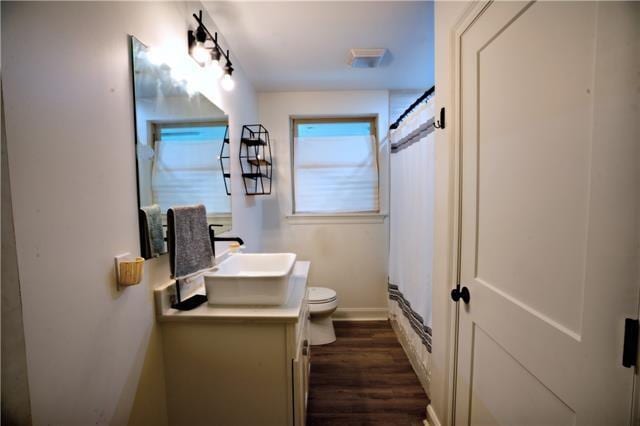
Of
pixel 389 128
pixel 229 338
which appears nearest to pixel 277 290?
pixel 229 338

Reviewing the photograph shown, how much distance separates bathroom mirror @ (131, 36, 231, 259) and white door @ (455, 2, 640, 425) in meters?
1.27

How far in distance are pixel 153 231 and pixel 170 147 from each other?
41cm

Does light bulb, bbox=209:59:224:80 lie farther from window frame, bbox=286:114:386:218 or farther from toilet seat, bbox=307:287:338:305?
toilet seat, bbox=307:287:338:305

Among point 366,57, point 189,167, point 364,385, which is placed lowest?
point 364,385

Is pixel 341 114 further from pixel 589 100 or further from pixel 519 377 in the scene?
pixel 519 377

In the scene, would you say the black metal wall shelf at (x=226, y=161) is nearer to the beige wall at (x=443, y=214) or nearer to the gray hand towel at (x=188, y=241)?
the gray hand towel at (x=188, y=241)

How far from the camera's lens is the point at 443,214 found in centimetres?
124

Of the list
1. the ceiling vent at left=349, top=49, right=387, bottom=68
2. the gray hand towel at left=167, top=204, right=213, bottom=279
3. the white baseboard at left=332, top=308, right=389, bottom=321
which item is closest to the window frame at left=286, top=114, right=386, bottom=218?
the ceiling vent at left=349, top=49, right=387, bottom=68

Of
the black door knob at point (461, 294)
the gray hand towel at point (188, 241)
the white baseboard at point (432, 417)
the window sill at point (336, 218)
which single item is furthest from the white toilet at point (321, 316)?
the black door knob at point (461, 294)

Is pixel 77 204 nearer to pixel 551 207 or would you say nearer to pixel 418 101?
pixel 551 207

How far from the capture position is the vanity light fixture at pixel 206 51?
4.36ft

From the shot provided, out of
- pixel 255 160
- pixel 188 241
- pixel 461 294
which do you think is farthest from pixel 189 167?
pixel 461 294

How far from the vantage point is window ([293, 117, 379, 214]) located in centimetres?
272

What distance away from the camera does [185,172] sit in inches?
51.7
